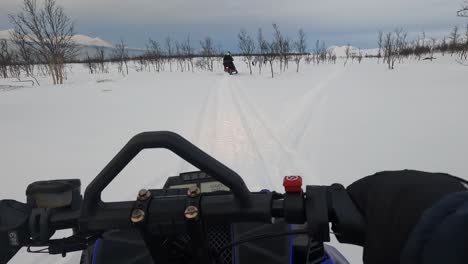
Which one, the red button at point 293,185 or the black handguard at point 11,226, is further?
the black handguard at point 11,226

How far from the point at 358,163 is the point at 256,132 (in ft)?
7.55

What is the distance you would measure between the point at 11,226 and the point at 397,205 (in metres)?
1.03

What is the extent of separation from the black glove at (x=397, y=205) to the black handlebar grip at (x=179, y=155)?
0.31 m

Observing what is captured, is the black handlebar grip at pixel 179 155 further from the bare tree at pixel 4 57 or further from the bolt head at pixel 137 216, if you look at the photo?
the bare tree at pixel 4 57

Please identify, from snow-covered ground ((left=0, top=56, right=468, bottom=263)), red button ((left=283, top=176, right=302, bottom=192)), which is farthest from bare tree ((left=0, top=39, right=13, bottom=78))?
red button ((left=283, top=176, right=302, bottom=192))

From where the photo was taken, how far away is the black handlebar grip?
0.85m

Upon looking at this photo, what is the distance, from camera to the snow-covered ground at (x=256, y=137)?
181 inches

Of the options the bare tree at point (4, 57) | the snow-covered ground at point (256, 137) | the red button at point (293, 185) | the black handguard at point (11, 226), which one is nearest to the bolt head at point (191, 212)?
the red button at point (293, 185)

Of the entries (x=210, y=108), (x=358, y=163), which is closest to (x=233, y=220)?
(x=358, y=163)

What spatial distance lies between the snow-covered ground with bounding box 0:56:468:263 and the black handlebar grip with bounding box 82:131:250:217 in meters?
2.12

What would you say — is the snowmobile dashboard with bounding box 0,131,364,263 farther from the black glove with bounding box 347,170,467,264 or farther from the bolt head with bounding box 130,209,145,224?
the black glove with bounding box 347,170,467,264

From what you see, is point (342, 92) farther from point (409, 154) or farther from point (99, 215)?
point (99, 215)

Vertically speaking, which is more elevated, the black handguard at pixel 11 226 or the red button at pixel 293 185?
the red button at pixel 293 185

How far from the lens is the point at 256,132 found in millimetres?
6746
